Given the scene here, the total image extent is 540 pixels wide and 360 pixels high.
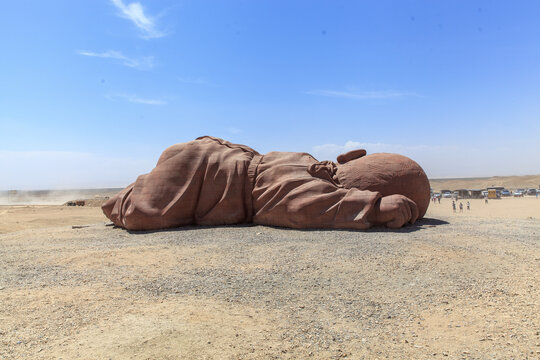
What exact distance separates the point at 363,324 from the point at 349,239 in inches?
190

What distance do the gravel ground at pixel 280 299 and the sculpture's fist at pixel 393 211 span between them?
0.97 meters

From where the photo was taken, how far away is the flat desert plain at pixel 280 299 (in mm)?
3742

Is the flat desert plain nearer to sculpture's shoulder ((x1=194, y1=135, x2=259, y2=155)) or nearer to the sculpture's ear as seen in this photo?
the sculpture's ear

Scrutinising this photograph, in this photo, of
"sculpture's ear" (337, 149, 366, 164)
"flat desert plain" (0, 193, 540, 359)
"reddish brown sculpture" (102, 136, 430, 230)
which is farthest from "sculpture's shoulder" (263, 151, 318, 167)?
"flat desert plain" (0, 193, 540, 359)

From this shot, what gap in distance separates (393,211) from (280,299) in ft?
19.8

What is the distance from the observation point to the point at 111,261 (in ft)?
25.3

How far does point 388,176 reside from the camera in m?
11.3

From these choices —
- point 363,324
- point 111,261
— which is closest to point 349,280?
point 363,324

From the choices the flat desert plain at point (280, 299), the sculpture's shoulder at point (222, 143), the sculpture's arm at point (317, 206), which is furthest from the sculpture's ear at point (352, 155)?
the flat desert plain at point (280, 299)

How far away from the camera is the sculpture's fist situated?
1017 cm

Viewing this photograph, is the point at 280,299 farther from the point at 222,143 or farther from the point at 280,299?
the point at 222,143

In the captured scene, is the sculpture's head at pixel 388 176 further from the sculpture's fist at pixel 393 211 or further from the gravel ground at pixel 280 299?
the gravel ground at pixel 280 299

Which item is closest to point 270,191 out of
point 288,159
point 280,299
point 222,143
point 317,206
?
point 288,159

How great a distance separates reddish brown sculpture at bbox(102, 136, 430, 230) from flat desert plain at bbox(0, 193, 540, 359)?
1404 millimetres
